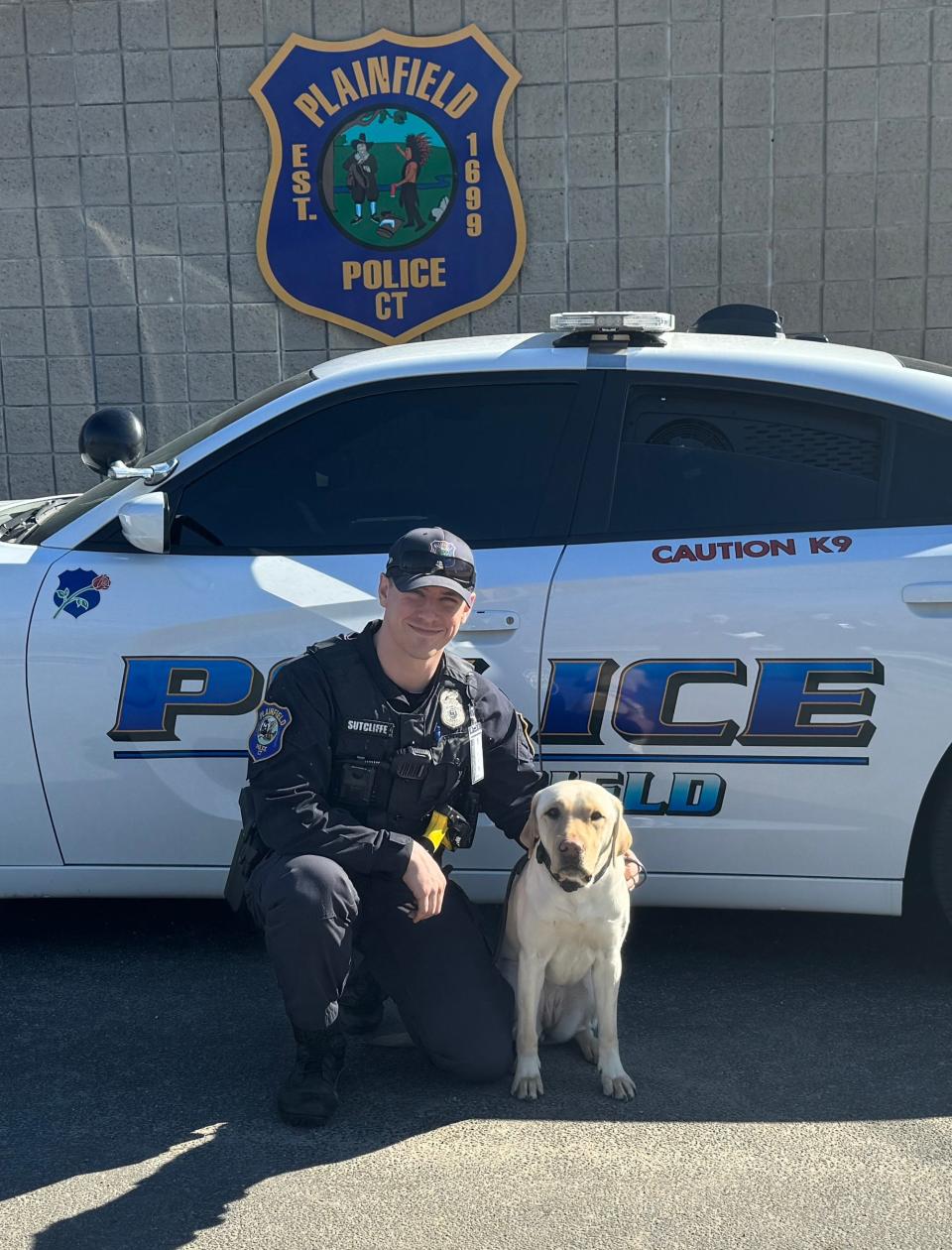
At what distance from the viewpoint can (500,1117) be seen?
3.07 meters

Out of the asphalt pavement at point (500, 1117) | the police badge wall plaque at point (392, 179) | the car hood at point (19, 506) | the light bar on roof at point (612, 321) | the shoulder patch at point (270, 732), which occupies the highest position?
the police badge wall plaque at point (392, 179)

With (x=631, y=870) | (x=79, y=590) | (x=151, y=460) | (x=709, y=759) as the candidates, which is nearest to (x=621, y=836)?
(x=631, y=870)

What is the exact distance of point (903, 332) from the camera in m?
7.06

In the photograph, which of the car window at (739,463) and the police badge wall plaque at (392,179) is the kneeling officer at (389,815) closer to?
the car window at (739,463)

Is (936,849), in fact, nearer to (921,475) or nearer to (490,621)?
(921,475)

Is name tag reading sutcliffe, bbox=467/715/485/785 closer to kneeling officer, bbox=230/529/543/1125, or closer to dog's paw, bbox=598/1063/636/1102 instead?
kneeling officer, bbox=230/529/543/1125

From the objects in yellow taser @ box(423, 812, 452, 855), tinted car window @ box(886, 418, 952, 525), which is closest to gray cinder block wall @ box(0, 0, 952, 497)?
tinted car window @ box(886, 418, 952, 525)

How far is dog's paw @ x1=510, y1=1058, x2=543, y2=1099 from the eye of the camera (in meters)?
3.14

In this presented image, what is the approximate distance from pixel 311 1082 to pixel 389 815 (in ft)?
1.95

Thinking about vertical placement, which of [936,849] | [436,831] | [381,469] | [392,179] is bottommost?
[936,849]

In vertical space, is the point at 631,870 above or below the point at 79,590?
below

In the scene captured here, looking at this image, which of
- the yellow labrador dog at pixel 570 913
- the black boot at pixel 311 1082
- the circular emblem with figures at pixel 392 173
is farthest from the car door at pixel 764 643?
the circular emblem with figures at pixel 392 173

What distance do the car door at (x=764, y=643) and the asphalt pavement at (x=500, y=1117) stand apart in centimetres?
36

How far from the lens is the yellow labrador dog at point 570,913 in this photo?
2.97 meters
